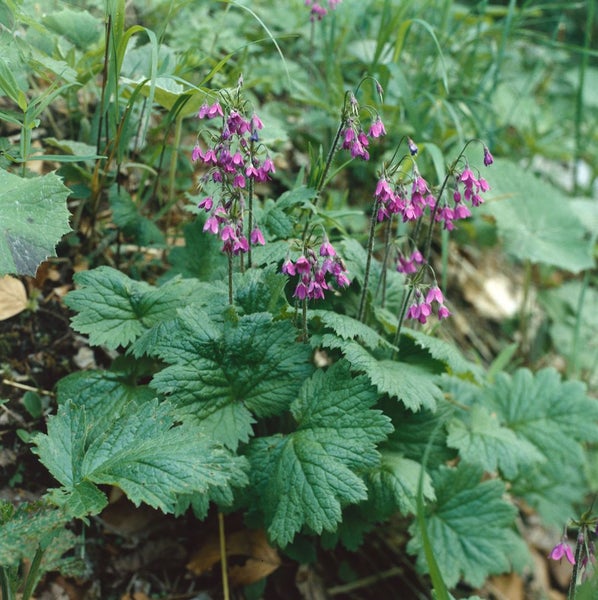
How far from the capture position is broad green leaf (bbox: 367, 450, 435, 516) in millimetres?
2219

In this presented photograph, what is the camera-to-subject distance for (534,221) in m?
4.21

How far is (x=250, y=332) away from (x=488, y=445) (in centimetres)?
109

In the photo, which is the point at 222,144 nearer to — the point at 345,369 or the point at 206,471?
the point at 345,369

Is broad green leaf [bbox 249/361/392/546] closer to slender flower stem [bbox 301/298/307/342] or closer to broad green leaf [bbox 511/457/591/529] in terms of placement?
slender flower stem [bbox 301/298/307/342]

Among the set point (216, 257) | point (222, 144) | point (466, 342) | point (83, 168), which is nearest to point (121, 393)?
point (216, 257)

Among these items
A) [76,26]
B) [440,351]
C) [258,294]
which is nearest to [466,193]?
[440,351]

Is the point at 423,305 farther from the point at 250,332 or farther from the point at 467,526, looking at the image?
the point at 467,526

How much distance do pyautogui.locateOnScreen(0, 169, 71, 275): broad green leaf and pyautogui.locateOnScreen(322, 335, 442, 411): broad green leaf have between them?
0.92m

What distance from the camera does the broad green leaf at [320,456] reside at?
1.99 m

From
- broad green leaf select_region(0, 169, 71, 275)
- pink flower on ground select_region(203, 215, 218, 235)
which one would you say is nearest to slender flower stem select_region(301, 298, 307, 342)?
pink flower on ground select_region(203, 215, 218, 235)

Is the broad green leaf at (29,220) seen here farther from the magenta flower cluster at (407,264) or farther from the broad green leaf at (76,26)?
the magenta flower cluster at (407,264)

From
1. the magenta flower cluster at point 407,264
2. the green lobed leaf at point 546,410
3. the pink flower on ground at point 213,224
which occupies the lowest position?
the green lobed leaf at point 546,410

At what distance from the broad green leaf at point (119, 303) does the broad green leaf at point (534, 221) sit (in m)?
2.43

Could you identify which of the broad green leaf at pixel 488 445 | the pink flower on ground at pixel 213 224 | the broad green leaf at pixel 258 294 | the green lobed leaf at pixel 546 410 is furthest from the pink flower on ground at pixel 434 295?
the green lobed leaf at pixel 546 410
